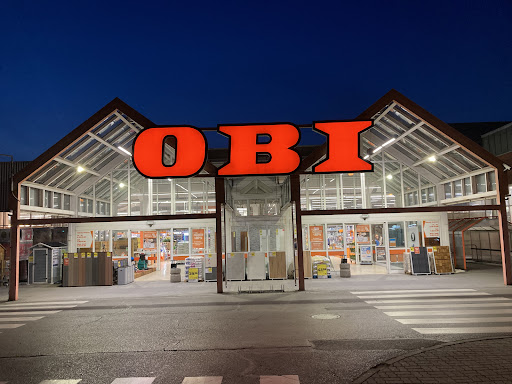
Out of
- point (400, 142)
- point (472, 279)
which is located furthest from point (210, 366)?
point (400, 142)

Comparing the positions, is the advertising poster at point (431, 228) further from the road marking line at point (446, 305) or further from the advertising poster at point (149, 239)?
the advertising poster at point (149, 239)

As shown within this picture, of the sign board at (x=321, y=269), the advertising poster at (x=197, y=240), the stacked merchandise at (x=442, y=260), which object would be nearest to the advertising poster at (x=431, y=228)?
the stacked merchandise at (x=442, y=260)

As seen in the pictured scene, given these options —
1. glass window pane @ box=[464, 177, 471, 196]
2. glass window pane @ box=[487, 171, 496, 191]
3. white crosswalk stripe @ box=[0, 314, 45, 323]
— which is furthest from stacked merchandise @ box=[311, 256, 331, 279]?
white crosswalk stripe @ box=[0, 314, 45, 323]

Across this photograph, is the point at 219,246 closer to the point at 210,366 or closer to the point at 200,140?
the point at 200,140

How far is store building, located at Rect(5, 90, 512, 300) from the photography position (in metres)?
15.6

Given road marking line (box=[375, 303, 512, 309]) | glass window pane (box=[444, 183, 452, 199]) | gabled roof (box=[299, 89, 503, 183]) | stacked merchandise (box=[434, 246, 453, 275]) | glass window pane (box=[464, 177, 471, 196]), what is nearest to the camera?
road marking line (box=[375, 303, 512, 309])

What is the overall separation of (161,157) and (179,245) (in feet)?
37.4

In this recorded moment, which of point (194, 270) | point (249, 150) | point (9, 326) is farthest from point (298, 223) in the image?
point (9, 326)

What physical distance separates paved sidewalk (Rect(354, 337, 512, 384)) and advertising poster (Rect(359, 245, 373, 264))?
57.0 ft

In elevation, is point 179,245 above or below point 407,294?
above

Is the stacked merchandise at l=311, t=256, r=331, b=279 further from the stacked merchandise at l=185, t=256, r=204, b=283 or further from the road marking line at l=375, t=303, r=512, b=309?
the road marking line at l=375, t=303, r=512, b=309

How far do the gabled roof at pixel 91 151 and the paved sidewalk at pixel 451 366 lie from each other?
34.9 feet

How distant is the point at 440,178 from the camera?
2025cm

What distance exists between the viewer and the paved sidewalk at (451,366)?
5770 millimetres
